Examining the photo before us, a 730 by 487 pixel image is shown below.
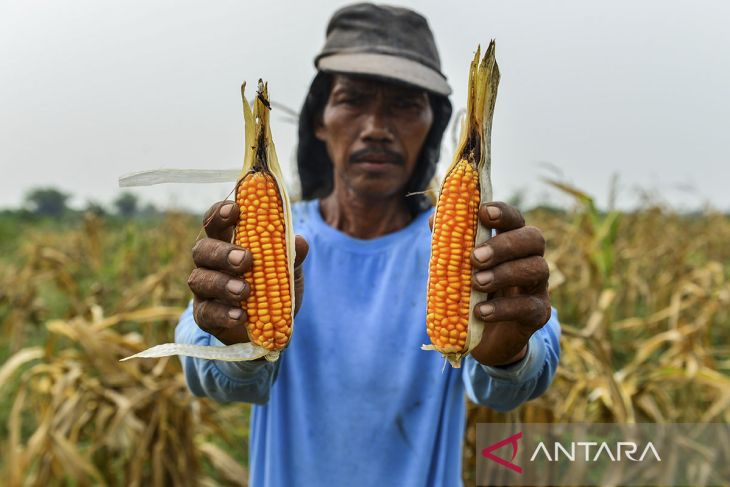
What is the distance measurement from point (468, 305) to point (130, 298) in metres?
2.57

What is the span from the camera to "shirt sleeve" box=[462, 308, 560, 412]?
1414 millimetres

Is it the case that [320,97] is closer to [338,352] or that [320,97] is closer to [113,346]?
[338,352]

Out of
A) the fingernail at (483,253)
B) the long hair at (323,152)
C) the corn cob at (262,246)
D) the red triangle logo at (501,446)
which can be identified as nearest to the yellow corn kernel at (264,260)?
the corn cob at (262,246)

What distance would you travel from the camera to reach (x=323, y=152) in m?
2.37

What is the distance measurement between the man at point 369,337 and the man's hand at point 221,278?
25 centimetres

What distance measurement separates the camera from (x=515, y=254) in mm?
1127

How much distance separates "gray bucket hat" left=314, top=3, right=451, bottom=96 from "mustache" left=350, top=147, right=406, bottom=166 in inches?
8.5

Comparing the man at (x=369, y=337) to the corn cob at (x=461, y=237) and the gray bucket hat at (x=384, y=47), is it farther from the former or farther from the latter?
the corn cob at (x=461, y=237)

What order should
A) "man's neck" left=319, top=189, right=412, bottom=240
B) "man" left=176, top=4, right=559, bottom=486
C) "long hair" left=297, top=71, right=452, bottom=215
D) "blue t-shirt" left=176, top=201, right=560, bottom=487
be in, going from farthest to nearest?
"long hair" left=297, top=71, right=452, bottom=215, "man's neck" left=319, top=189, right=412, bottom=240, "blue t-shirt" left=176, top=201, right=560, bottom=487, "man" left=176, top=4, right=559, bottom=486

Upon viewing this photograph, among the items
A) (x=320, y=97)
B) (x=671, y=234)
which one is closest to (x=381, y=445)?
(x=320, y=97)

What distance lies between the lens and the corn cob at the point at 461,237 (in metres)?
1.15

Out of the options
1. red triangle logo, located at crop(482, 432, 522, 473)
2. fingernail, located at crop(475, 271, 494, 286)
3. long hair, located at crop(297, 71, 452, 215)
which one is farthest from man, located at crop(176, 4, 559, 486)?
red triangle logo, located at crop(482, 432, 522, 473)

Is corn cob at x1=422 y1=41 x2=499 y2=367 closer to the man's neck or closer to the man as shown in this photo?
the man

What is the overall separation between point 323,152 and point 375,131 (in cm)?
61
